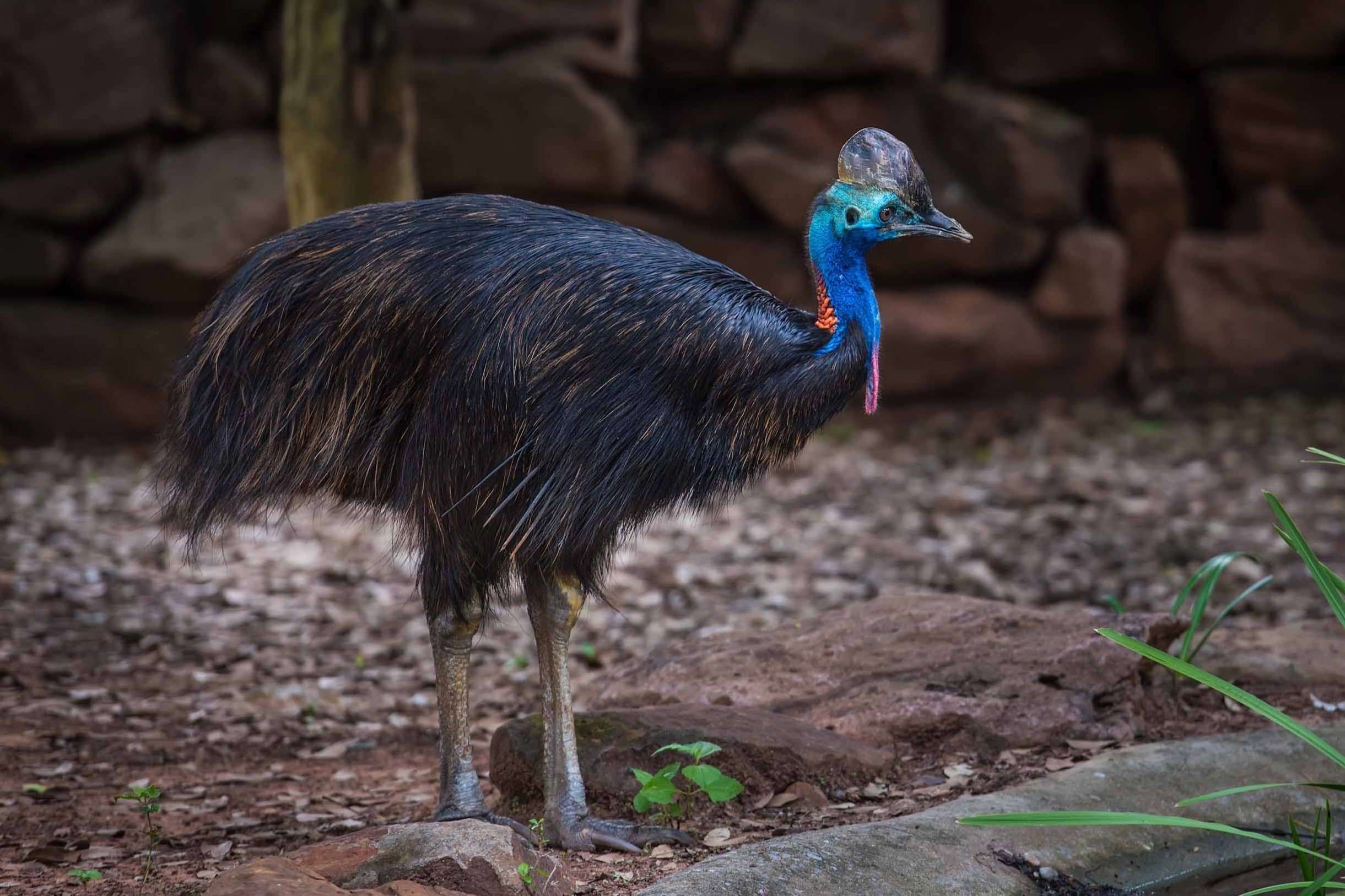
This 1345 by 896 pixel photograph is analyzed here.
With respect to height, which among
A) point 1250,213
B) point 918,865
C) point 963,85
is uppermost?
point 963,85

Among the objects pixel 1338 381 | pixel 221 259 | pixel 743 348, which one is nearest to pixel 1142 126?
pixel 1338 381

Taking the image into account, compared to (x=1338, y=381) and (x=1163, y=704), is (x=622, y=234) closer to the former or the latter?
(x=1163, y=704)

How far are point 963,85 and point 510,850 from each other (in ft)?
22.2

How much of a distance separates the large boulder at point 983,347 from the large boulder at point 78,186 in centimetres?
417

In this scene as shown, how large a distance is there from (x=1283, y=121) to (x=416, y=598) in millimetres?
6579

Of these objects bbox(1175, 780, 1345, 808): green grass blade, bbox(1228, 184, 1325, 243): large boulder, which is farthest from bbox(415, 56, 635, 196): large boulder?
bbox(1175, 780, 1345, 808): green grass blade

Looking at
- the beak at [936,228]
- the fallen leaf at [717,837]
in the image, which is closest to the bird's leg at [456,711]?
the fallen leaf at [717,837]

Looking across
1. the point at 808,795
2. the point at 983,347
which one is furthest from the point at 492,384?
the point at 983,347

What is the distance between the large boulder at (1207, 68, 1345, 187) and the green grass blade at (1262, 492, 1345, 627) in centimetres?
642

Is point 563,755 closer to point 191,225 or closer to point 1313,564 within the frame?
point 1313,564

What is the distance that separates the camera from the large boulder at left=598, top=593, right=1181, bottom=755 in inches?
148

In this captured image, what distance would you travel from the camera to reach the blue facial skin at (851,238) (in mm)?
3115

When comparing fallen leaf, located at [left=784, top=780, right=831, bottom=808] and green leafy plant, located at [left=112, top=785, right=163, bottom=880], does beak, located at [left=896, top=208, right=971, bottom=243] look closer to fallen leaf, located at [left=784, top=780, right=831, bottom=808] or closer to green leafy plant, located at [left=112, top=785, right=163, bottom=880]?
fallen leaf, located at [left=784, top=780, right=831, bottom=808]

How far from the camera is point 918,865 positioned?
2.86 meters
